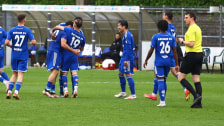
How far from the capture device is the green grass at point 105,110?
10320 mm

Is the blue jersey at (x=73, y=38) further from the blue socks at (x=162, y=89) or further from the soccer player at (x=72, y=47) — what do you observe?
the blue socks at (x=162, y=89)

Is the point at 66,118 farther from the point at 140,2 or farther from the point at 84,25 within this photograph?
the point at 140,2

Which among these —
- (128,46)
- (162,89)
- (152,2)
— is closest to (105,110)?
(162,89)

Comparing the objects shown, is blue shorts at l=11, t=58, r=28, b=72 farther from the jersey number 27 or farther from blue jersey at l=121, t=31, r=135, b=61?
blue jersey at l=121, t=31, r=135, b=61

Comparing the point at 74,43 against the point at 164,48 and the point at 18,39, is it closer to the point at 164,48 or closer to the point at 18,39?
the point at 18,39

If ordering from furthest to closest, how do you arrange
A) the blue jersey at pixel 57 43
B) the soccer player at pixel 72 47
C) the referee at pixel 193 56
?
the blue jersey at pixel 57 43, the soccer player at pixel 72 47, the referee at pixel 193 56

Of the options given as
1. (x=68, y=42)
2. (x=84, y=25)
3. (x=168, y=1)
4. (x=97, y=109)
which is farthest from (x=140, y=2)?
(x=97, y=109)

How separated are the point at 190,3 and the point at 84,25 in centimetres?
1093

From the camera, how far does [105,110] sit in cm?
1191

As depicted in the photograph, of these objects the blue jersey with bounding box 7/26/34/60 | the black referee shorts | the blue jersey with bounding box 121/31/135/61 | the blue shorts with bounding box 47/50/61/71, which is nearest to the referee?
the black referee shorts

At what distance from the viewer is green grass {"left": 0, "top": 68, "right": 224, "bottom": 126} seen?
10320mm

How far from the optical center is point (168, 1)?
40688mm

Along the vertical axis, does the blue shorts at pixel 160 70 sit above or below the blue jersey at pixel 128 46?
below

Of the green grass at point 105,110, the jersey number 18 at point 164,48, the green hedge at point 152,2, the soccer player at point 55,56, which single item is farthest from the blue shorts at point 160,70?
the green hedge at point 152,2
